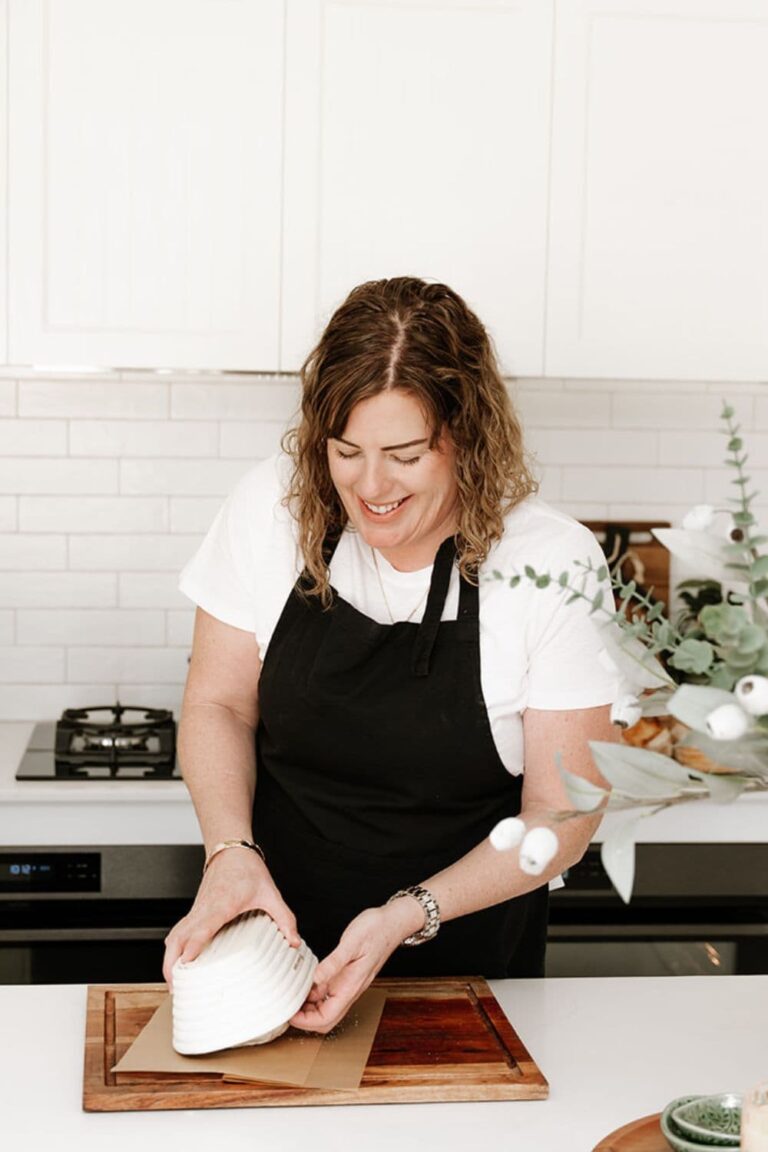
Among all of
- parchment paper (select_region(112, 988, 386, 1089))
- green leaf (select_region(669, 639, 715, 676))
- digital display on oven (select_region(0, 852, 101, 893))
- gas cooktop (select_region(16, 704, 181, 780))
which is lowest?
digital display on oven (select_region(0, 852, 101, 893))

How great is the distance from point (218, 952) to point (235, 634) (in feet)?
2.12

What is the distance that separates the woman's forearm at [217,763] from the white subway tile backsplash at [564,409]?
4.87 ft

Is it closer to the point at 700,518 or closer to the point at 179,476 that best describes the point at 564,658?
the point at 700,518

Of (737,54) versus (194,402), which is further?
(194,402)

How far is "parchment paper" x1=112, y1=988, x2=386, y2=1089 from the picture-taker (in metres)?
1.42

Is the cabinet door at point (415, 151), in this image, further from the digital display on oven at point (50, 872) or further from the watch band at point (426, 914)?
the watch band at point (426, 914)

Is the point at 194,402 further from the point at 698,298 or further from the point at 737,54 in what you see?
the point at 737,54

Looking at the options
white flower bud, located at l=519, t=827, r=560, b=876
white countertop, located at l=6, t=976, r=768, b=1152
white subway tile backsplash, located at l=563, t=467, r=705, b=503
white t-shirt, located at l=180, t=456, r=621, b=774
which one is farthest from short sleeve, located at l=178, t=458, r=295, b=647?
white subway tile backsplash, located at l=563, t=467, r=705, b=503

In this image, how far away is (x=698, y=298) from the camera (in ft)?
9.66

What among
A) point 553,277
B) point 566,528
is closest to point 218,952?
point 566,528

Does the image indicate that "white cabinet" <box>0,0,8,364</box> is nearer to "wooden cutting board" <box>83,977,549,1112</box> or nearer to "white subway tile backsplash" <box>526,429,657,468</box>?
"white subway tile backsplash" <box>526,429,657,468</box>

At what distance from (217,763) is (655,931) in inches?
47.9

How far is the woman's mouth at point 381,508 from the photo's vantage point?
1862 millimetres

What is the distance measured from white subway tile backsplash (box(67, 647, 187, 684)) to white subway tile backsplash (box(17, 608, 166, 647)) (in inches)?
0.7
